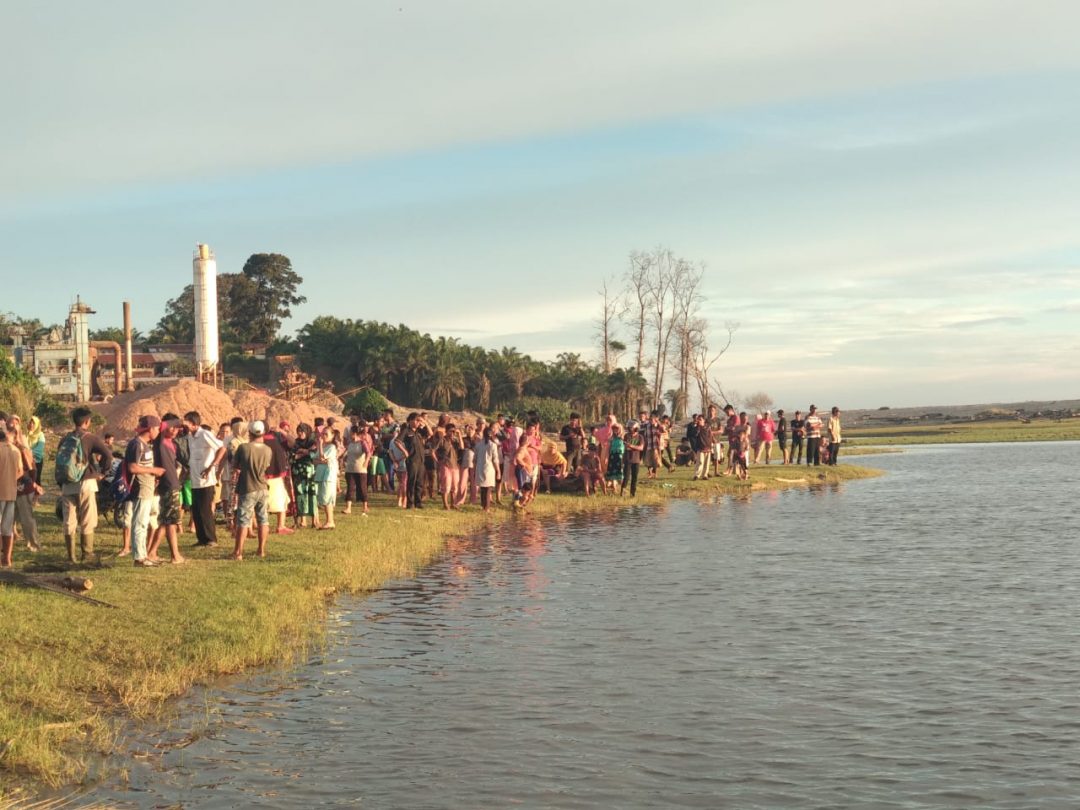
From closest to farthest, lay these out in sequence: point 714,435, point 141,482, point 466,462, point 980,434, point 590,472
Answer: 1. point 141,482
2. point 466,462
3. point 590,472
4. point 714,435
5. point 980,434

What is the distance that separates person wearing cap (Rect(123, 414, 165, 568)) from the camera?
48.9ft

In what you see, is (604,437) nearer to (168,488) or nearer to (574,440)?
(574,440)

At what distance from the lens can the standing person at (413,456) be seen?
2442cm

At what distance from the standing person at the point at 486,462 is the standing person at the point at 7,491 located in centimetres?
1127

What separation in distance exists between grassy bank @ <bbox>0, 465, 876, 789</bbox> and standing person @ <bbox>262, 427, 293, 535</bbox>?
1.62 feet

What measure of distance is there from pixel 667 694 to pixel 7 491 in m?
8.95

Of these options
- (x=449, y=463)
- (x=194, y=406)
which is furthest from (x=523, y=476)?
(x=194, y=406)

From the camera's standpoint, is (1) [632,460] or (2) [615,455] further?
(2) [615,455]

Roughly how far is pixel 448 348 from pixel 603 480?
128ft

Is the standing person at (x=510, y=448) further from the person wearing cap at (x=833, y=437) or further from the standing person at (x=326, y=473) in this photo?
the person wearing cap at (x=833, y=437)

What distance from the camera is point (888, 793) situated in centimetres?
802

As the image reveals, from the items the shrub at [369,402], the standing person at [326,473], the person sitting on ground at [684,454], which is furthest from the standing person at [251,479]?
the shrub at [369,402]

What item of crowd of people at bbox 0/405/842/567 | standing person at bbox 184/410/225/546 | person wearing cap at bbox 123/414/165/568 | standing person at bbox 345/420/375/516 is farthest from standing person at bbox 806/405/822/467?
person wearing cap at bbox 123/414/165/568

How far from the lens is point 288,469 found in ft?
63.8
